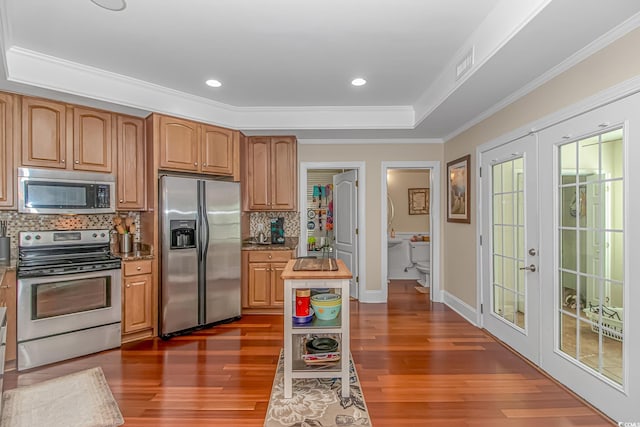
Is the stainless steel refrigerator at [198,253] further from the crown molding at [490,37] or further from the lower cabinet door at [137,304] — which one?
the crown molding at [490,37]

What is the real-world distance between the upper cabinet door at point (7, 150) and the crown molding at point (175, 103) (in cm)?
33

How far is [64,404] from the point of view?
90.4 inches

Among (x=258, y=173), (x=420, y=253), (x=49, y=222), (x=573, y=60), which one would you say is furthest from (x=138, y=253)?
(x=420, y=253)

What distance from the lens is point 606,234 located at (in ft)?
7.13

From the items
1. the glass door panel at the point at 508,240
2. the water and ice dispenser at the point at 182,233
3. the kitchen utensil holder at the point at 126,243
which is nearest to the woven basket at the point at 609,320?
the glass door panel at the point at 508,240

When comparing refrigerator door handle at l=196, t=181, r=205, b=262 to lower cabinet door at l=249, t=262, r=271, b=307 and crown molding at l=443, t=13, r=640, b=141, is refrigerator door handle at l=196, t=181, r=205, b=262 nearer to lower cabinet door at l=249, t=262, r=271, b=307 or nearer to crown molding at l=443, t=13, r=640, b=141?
lower cabinet door at l=249, t=262, r=271, b=307

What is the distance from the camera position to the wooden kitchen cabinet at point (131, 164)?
11.5ft

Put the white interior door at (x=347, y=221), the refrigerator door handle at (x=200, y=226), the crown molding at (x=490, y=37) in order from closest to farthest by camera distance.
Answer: the crown molding at (x=490, y=37) → the refrigerator door handle at (x=200, y=226) → the white interior door at (x=347, y=221)

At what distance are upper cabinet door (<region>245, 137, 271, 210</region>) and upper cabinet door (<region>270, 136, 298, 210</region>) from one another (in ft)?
0.22

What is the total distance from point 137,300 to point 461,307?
3758mm

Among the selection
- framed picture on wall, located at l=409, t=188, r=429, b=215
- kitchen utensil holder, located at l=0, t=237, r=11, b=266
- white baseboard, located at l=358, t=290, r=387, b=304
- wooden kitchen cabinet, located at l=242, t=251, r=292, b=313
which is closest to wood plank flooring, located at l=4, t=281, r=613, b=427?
wooden kitchen cabinet, located at l=242, t=251, r=292, b=313

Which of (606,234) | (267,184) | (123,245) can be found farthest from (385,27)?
(123,245)

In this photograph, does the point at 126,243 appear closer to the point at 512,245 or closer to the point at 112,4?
the point at 112,4

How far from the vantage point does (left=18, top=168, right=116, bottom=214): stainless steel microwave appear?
9.68 ft
